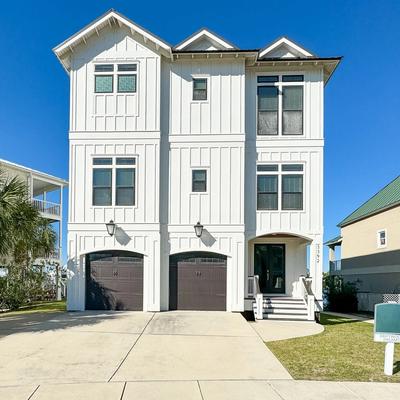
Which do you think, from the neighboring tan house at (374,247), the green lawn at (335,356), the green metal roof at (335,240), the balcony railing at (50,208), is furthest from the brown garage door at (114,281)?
the green metal roof at (335,240)

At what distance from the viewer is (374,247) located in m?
22.7

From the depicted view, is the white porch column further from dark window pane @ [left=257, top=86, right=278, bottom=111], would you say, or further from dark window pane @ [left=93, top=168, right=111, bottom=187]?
dark window pane @ [left=93, top=168, right=111, bottom=187]

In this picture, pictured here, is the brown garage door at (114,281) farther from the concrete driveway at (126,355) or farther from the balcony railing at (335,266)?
the balcony railing at (335,266)

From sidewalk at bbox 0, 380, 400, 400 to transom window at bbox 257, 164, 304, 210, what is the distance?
8.91m

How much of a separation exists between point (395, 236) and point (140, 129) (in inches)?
556

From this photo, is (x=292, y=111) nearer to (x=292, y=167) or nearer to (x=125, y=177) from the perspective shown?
(x=292, y=167)

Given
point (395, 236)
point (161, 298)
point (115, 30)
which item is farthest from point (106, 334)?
point (395, 236)

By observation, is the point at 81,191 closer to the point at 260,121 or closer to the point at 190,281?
the point at 190,281

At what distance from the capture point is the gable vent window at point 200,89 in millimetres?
15281

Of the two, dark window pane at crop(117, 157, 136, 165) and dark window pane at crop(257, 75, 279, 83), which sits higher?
dark window pane at crop(257, 75, 279, 83)

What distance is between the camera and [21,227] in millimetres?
13094

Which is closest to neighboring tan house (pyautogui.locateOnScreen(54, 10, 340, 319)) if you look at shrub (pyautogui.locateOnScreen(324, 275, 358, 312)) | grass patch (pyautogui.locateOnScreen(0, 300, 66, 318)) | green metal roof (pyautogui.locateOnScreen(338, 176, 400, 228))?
grass patch (pyautogui.locateOnScreen(0, 300, 66, 318))

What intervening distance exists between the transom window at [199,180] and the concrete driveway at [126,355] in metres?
4.87

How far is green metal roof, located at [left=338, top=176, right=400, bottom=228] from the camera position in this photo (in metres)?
21.1
